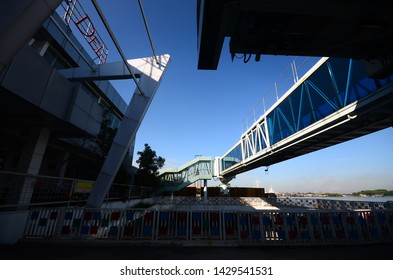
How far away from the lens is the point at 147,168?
26266 mm

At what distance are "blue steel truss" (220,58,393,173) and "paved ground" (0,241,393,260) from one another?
551 cm

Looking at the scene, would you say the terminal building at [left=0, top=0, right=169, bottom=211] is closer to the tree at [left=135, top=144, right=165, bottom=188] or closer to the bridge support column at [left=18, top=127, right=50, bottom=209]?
the bridge support column at [left=18, top=127, right=50, bottom=209]

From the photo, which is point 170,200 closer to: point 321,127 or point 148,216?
point 148,216

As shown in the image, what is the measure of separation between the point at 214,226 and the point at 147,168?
69.0 ft

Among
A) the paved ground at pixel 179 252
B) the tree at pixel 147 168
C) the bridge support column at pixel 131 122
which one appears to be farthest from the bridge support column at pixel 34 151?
the tree at pixel 147 168

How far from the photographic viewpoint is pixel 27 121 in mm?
9688

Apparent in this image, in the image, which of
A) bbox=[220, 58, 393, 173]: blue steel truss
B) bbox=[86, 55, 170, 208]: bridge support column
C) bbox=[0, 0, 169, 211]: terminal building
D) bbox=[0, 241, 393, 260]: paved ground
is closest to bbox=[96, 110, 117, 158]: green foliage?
bbox=[0, 0, 169, 211]: terminal building

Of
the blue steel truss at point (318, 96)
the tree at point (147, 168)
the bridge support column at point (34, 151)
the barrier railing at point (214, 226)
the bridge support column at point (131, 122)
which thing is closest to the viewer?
the barrier railing at point (214, 226)

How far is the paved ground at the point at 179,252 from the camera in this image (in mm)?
5207

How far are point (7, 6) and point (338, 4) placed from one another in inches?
264

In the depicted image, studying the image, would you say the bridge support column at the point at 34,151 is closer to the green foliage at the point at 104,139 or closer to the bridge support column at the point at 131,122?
the bridge support column at the point at 131,122

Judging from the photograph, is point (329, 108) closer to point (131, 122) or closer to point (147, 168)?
point (131, 122)

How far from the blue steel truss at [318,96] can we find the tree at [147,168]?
57.0 feet

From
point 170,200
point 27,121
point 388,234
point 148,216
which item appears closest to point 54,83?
point 27,121
